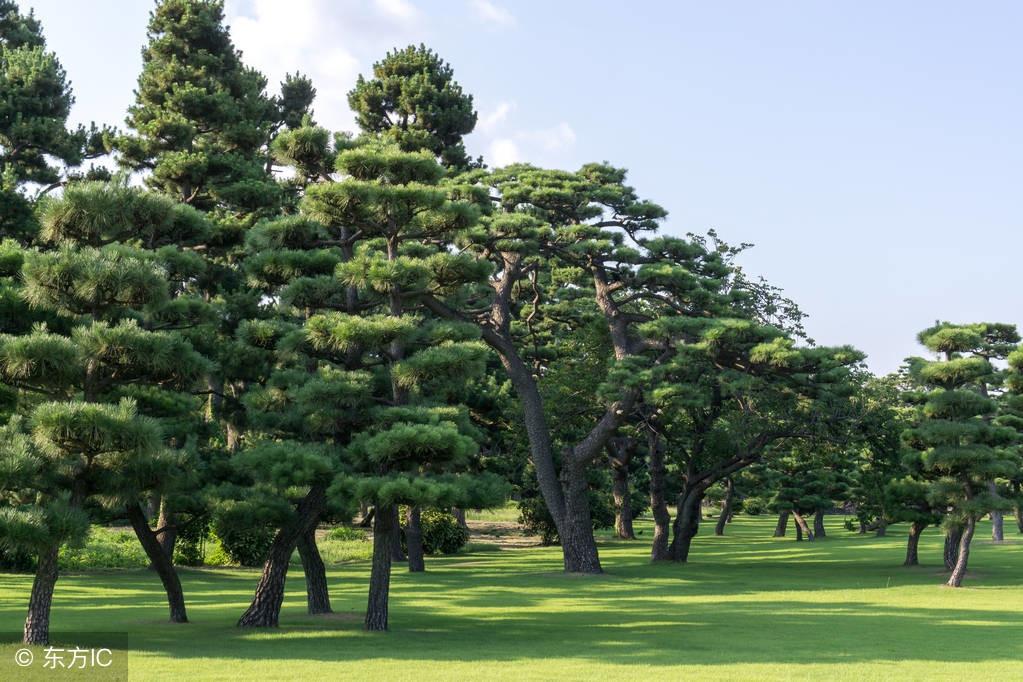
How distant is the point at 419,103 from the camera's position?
37562 millimetres

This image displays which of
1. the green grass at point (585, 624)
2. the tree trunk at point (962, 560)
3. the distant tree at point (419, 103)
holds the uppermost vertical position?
the distant tree at point (419, 103)

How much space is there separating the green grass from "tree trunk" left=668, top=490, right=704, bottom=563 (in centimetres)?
183

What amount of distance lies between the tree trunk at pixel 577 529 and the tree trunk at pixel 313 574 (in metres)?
11.6

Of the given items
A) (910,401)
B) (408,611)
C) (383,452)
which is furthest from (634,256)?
(383,452)

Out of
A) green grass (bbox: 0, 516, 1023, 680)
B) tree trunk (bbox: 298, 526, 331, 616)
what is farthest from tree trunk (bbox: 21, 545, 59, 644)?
tree trunk (bbox: 298, 526, 331, 616)

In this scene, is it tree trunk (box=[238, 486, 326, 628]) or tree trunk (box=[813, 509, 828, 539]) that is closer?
tree trunk (box=[238, 486, 326, 628])

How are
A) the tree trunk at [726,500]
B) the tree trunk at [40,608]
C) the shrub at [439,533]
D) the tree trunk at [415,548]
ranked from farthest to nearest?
the tree trunk at [726,500], the shrub at [439,533], the tree trunk at [415,548], the tree trunk at [40,608]

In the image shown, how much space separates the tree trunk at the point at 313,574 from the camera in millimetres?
18375

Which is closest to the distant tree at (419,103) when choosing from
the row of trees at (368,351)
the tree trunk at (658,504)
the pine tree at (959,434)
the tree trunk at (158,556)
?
the row of trees at (368,351)

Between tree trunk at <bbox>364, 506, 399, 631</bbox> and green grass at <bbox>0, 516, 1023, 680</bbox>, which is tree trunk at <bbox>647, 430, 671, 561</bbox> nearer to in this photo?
green grass at <bbox>0, 516, 1023, 680</bbox>

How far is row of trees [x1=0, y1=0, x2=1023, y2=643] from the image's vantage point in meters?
14.5

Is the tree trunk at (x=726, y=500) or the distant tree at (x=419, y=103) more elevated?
the distant tree at (x=419, y=103)

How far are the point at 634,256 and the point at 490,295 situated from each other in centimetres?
515

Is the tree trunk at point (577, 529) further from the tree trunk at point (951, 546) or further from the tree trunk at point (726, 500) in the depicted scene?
the tree trunk at point (726, 500)
